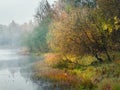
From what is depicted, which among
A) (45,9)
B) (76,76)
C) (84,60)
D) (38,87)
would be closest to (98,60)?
(84,60)

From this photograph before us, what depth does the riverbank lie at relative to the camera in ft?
90.5

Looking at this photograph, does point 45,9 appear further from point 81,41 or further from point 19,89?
point 19,89

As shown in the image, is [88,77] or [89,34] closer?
Answer: [88,77]

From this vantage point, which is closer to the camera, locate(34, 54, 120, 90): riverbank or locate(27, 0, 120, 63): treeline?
locate(34, 54, 120, 90): riverbank

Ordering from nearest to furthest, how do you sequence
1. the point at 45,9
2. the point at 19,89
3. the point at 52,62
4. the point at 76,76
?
1. the point at 19,89
2. the point at 76,76
3. the point at 52,62
4. the point at 45,9

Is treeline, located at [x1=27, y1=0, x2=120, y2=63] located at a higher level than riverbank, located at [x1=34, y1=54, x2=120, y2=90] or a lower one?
higher

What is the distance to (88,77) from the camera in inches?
1393

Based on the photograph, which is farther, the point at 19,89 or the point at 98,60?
the point at 98,60

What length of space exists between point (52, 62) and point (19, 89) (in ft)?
54.9

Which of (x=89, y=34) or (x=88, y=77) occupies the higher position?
(x=89, y=34)

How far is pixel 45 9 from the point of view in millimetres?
104062

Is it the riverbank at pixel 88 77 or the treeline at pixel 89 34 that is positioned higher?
the treeline at pixel 89 34

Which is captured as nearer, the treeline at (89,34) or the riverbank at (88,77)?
the riverbank at (88,77)

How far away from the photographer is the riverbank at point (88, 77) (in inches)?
1086
